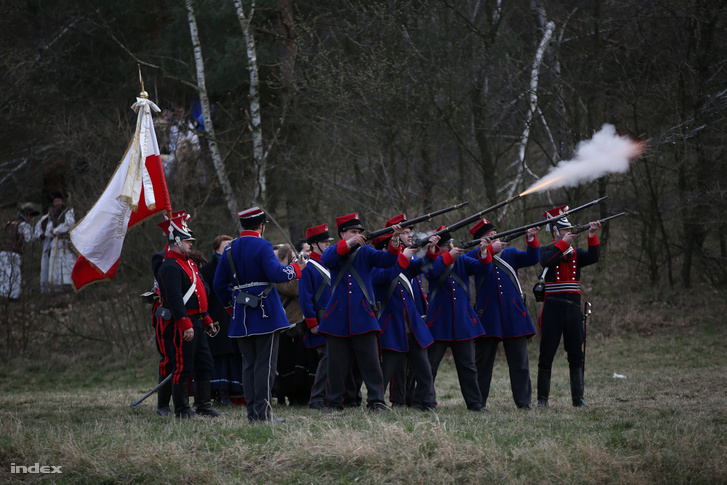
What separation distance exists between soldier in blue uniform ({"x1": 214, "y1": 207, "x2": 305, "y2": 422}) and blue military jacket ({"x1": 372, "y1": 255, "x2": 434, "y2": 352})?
1.38 m

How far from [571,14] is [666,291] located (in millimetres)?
6567

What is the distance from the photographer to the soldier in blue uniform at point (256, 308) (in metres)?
8.05

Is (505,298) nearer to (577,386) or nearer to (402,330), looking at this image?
(577,386)

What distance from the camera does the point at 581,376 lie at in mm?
9672

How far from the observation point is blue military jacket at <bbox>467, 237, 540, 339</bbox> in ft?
31.4

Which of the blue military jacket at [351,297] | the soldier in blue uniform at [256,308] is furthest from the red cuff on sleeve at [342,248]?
the soldier in blue uniform at [256,308]

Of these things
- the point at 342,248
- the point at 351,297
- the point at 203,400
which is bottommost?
Result: the point at 203,400

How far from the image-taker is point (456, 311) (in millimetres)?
9383

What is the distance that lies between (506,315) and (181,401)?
378 centimetres

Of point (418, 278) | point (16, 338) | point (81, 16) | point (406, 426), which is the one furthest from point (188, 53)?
point (406, 426)

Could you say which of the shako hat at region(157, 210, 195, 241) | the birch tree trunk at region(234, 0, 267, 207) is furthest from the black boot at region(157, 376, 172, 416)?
the birch tree trunk at region(234, 0, 267, 207)

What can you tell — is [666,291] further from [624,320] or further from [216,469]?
[216,469]

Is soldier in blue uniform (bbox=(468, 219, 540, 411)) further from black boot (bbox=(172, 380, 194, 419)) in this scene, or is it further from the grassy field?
black boot (bbox=(172, 380, 194, 419))

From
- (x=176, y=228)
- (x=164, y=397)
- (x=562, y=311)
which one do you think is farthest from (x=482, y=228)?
(x=164, y=397)
